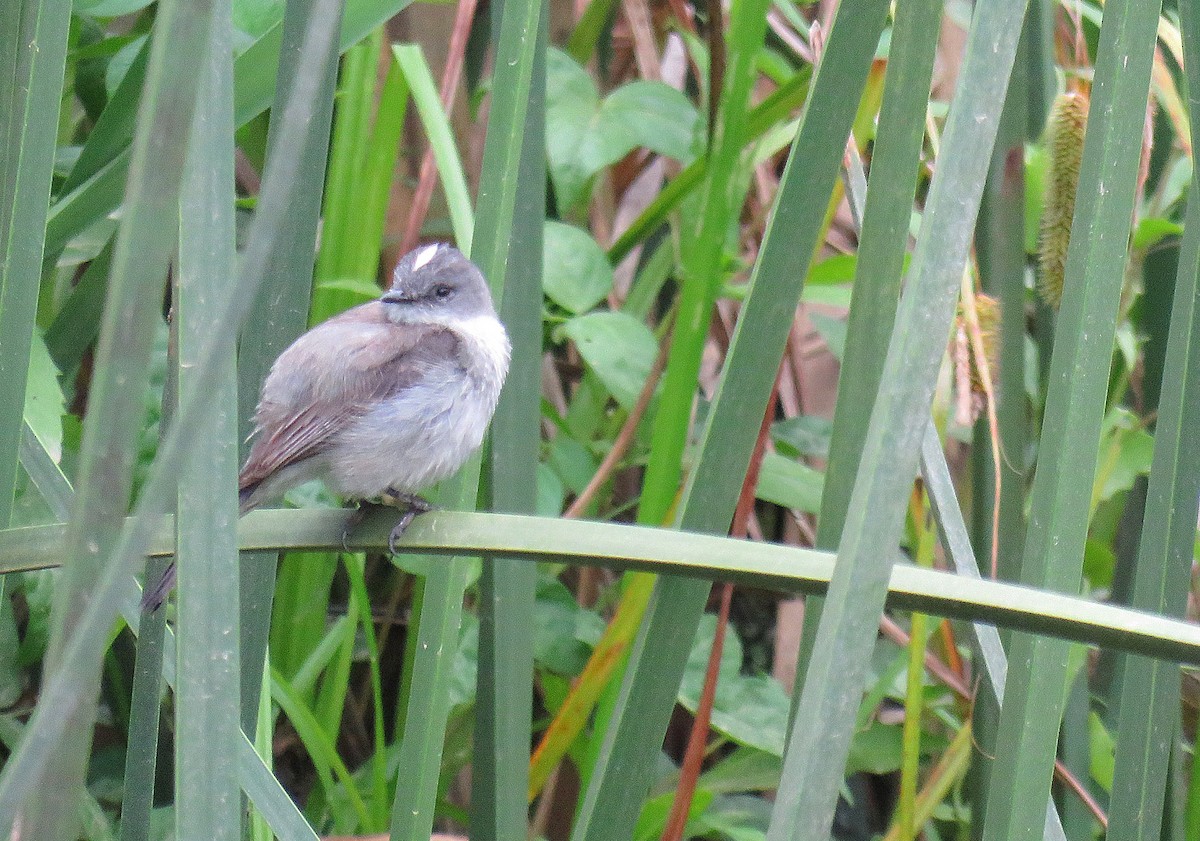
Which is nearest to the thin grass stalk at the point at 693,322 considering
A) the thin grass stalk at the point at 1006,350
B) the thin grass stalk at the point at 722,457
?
the thin grass stalk at the point at 1006,350

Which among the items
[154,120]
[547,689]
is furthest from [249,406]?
[547,689]

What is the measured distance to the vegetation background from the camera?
2.61 ft

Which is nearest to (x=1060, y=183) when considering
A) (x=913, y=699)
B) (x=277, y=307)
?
(x=913, y=699)

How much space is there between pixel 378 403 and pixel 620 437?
20.1 inches

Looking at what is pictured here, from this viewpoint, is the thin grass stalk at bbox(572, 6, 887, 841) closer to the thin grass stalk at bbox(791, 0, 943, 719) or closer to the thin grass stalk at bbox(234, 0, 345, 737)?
the thin grass stalk at bbox(791, 0, 943, 719)

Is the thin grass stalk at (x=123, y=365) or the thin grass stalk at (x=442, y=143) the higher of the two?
the thin grass stalk at (x=442, y=143)

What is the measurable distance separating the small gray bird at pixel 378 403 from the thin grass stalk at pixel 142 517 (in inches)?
44.4

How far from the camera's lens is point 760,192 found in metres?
2.65

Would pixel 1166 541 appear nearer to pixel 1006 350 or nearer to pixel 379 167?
pixel 1006 350

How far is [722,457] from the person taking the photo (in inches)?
46.9

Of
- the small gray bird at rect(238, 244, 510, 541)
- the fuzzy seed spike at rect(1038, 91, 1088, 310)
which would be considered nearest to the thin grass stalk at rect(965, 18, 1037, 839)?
the fuzzy seed spike at rect(1038, 91, 1088, 310)

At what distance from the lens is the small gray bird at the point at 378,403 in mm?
1812

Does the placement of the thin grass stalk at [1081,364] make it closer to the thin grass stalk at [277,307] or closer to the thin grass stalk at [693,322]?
the thin grass stalk at [693,322]

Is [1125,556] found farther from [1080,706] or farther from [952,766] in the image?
[952,766]
